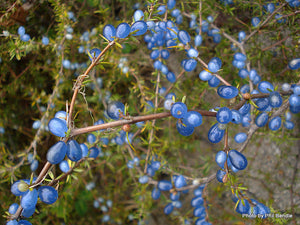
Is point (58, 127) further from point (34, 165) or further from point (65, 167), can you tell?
point (34, 165)

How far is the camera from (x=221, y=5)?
1612 millimetres

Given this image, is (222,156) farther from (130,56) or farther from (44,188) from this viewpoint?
(130,56)

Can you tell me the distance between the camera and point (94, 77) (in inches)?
72.8

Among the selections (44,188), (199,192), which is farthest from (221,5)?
(44,188)

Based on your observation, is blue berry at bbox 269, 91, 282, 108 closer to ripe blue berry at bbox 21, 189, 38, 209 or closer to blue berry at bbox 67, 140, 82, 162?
blue berry at bbox 67, 140, 82, 162

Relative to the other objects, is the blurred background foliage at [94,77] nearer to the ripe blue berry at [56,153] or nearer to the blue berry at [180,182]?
the blue berry at [180,182]

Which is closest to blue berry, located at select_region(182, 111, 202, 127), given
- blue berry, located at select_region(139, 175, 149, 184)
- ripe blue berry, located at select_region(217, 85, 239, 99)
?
ripe blue berry, located at select_region(217, 85, 239, 99)

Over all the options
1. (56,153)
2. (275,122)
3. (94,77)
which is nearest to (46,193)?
(56,153)

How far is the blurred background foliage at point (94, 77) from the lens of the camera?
1.52 meters

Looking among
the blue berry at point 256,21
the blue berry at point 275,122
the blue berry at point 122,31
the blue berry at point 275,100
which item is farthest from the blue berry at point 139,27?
the blue berry at point 256,21

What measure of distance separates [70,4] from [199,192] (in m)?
1.75

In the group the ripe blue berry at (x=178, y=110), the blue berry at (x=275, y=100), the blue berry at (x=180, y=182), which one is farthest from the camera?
the blue berry at (x=180, y=182)

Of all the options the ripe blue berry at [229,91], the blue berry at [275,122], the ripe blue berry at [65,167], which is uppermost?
the ripe blue berry at [229,91]

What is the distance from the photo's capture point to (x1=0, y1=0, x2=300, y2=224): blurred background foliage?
1524 mm
